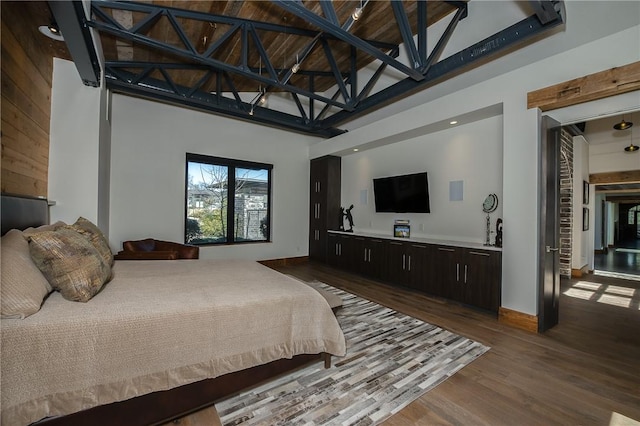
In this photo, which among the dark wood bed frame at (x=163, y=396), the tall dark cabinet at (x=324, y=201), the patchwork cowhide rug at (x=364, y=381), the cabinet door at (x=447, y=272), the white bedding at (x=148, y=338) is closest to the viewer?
the white bedding at (x=148, y=338)

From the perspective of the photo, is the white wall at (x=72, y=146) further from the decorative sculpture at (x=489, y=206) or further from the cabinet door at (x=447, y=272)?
the decorative sculpture at (x=489, y=206)

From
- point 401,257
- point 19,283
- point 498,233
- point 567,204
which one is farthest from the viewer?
point 567,204

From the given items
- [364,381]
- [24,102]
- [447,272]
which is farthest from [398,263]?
[24,102]

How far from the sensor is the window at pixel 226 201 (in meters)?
5.57

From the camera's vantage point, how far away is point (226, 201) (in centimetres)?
596

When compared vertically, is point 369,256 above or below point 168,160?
below

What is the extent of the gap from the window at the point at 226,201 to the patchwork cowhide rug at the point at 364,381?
3.80 m

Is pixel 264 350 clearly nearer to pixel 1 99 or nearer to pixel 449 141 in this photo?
pixel 1 99

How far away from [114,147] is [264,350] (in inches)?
186

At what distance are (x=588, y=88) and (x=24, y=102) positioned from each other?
5410 millimetres

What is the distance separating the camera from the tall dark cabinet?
6535mm

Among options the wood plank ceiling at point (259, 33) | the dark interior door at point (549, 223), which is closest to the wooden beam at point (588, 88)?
the dark interior door at point (549, 223)

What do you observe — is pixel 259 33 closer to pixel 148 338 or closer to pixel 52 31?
pixel 52 31

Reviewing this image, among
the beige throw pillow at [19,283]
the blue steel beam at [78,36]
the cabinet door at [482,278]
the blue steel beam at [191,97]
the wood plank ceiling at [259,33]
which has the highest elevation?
the wood plank ceiling at [259,33]
